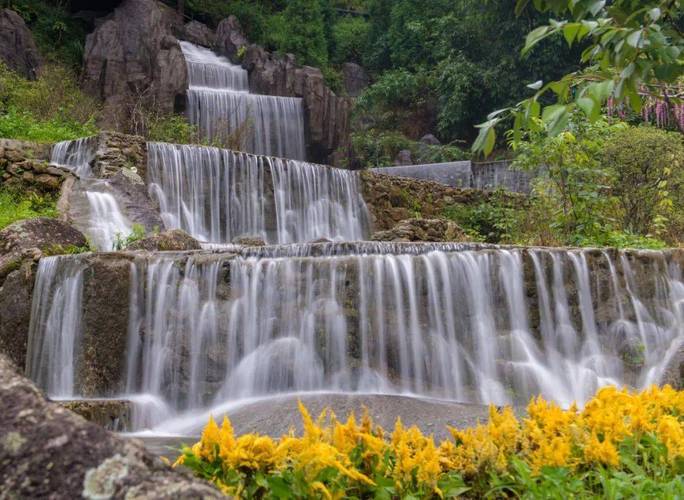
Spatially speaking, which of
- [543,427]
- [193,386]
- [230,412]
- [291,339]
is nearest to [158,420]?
[193,386]

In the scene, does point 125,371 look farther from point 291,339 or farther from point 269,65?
point 269,65

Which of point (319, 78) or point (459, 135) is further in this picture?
point (459, 135)

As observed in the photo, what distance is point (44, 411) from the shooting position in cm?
109

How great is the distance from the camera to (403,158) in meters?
25.4

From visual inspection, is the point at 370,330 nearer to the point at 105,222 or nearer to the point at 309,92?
the point at 105,222

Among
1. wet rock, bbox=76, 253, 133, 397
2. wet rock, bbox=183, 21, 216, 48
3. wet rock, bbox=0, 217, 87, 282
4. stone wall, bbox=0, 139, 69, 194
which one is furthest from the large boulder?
wet rock, bbox=183, 21, 216, 48

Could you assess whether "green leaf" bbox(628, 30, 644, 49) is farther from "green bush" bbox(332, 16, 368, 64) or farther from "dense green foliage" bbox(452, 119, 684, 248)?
"green bush" bbox(332, 16, 368, 64)

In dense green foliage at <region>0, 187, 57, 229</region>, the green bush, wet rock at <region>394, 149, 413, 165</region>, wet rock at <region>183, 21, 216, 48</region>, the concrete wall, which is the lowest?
dense green foliage at <region>0, 187, 57, 229</region>

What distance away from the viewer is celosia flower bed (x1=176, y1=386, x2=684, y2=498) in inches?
66.7

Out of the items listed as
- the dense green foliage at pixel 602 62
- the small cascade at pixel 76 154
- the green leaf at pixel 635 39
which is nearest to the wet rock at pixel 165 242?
the small cascade at pixel 76 154

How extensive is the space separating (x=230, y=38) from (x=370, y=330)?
2169cm

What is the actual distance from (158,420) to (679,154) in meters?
11.1

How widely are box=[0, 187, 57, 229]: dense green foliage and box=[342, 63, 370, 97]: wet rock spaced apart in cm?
2112

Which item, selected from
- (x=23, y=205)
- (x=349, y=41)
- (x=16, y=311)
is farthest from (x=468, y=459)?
(x=349, y=41)
